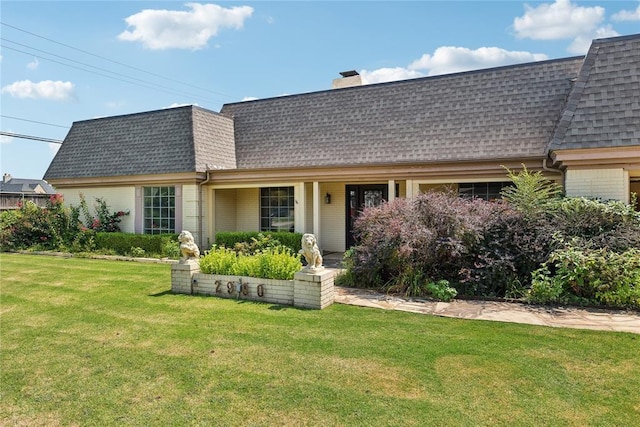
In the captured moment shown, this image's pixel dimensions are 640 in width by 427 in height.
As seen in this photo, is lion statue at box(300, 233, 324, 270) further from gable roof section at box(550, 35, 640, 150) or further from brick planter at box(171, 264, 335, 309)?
gable roof section at box(550, 35, 640, 150)

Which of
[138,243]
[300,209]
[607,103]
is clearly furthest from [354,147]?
[138,243]

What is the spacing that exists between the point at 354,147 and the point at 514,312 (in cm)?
747

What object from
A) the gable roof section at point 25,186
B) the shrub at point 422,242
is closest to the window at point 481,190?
the shrub at point 422,242

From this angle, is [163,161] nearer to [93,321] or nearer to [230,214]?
[230,214]

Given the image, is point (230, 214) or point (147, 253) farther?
point (230, 214)

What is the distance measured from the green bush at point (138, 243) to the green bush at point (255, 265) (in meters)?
5.16

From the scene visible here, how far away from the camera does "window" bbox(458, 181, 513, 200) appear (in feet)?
35.6

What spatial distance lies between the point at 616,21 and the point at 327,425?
42.4 ft

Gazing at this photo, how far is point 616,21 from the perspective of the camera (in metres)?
10.7

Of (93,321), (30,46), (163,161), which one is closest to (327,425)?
(93,321)

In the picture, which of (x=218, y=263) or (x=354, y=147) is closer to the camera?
(x=218, y=263)

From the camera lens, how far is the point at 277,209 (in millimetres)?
13688

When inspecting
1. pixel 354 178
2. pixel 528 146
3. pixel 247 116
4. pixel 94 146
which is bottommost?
pixel 354 178

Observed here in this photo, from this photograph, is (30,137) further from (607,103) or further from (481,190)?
(607,103)
